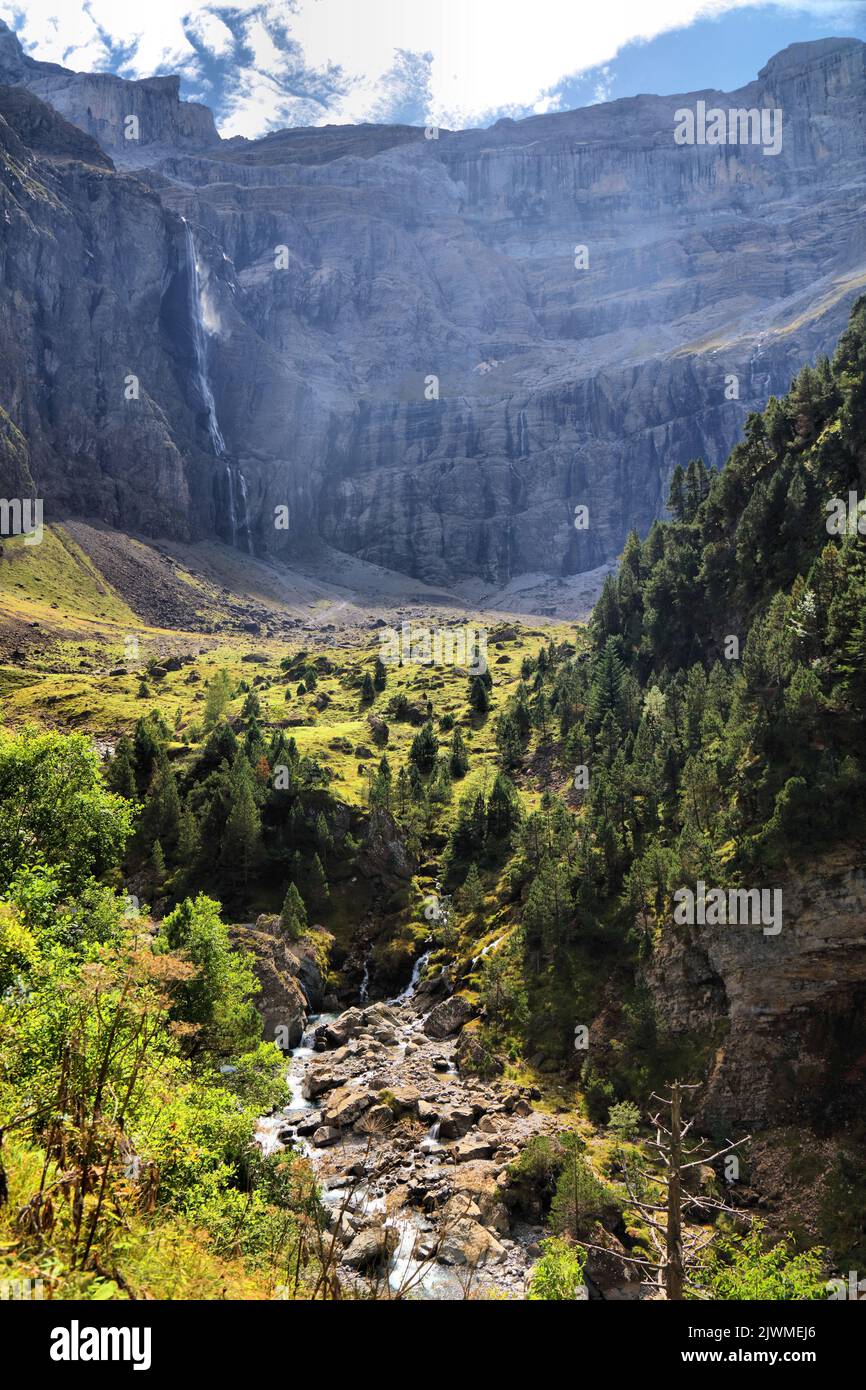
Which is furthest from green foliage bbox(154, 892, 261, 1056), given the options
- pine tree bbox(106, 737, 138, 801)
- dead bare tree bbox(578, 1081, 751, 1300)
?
pine tree bbox(106, 737, 138, 801)

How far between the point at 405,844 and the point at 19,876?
6172 centimetres

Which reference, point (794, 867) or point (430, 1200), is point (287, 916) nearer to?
point (430, 1200)

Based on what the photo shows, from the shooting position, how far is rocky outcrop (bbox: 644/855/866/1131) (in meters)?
48.7

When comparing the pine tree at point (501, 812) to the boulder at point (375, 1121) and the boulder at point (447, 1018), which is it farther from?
the boulder at point (375, 1121)

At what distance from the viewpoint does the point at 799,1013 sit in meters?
50.5

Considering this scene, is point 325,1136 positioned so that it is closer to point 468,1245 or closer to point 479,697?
point 468,1245

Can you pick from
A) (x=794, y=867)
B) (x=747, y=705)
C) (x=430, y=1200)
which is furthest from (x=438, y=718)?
(x=430, y=1200)

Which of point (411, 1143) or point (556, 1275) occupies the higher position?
point (556, 1275)

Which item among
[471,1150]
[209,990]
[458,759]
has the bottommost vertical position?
[471,1150]

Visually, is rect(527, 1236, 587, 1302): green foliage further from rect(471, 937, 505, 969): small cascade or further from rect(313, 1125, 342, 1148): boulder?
rect(471, 937, 505, 969): small cascade

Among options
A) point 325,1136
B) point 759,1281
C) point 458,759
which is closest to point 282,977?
point 325,1136

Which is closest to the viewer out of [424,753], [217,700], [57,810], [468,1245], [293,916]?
[468,1245]

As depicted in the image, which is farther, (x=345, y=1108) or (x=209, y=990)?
(x=345, y=1108)

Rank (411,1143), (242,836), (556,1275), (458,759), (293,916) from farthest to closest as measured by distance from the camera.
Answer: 1. (458,759)
2. (242,836)
3. (293,916)
4. (411,1143)
5. (556,1275)
